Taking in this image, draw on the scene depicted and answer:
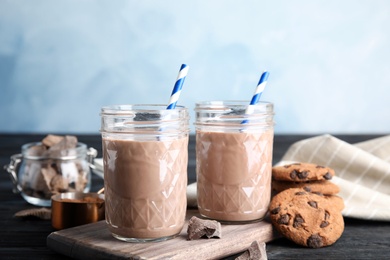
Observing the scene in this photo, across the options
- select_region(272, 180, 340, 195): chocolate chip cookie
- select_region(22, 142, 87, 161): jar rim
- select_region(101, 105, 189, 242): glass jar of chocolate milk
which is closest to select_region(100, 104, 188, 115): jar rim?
select_region(101, 105, 189, 242): glass jar of chocolate milk

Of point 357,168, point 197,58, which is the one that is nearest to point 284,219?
point 357,168

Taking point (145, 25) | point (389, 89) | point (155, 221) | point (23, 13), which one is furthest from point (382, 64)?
point (155, 221)

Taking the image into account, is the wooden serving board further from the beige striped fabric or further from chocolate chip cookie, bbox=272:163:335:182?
the beige striped fabric

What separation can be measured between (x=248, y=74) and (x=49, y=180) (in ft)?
9.89

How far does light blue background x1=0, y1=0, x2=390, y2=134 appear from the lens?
4.84 metres

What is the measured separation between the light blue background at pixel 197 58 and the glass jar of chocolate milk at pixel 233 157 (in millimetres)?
3132

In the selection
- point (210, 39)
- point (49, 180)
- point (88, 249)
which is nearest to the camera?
point (88, 249)

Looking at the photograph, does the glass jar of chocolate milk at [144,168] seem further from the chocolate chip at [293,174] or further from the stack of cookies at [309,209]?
the chocolate chip at [293,174]

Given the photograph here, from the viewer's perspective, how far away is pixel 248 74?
4.90 m

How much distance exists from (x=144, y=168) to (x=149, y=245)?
0.62 feet

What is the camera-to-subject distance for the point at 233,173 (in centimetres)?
170

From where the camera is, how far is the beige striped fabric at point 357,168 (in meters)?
1.97

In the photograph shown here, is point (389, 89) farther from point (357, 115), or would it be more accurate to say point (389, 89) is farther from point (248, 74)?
point (248, 74)

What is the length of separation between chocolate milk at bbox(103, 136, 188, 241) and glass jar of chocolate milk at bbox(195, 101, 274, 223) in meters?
0.17
